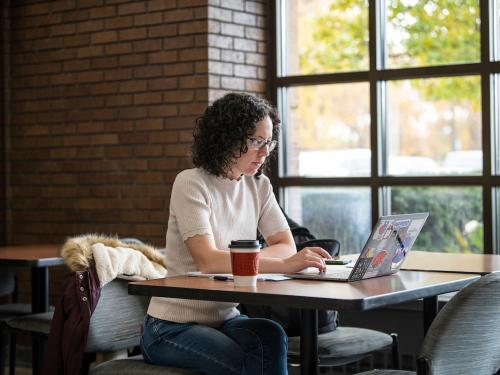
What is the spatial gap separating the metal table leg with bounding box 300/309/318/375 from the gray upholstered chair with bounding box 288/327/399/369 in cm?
58

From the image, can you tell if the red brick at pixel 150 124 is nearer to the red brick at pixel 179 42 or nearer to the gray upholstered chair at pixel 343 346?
the red brick at pixel 179 42

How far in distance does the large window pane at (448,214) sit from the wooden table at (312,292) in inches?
72.8

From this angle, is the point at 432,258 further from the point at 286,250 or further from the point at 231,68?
the point at 231,68

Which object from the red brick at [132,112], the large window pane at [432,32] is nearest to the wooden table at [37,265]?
the red brick at [132,112]

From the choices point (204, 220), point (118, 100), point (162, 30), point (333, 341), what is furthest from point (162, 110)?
point (204, 220)

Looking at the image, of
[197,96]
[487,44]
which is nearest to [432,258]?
[487,44]

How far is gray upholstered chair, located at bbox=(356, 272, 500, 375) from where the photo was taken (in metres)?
2.21

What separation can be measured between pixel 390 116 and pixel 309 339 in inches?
94.4

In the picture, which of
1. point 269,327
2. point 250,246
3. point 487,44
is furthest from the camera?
point 487,44

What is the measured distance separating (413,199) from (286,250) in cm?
182

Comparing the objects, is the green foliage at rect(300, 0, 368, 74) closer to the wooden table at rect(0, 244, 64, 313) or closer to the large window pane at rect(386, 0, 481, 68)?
the large window pane at rect(386, 0, 481, 68)

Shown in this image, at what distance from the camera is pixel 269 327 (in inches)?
106

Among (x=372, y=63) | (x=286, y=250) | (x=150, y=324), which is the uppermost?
(x=372, y=63)

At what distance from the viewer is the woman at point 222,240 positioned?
2.66 metres
